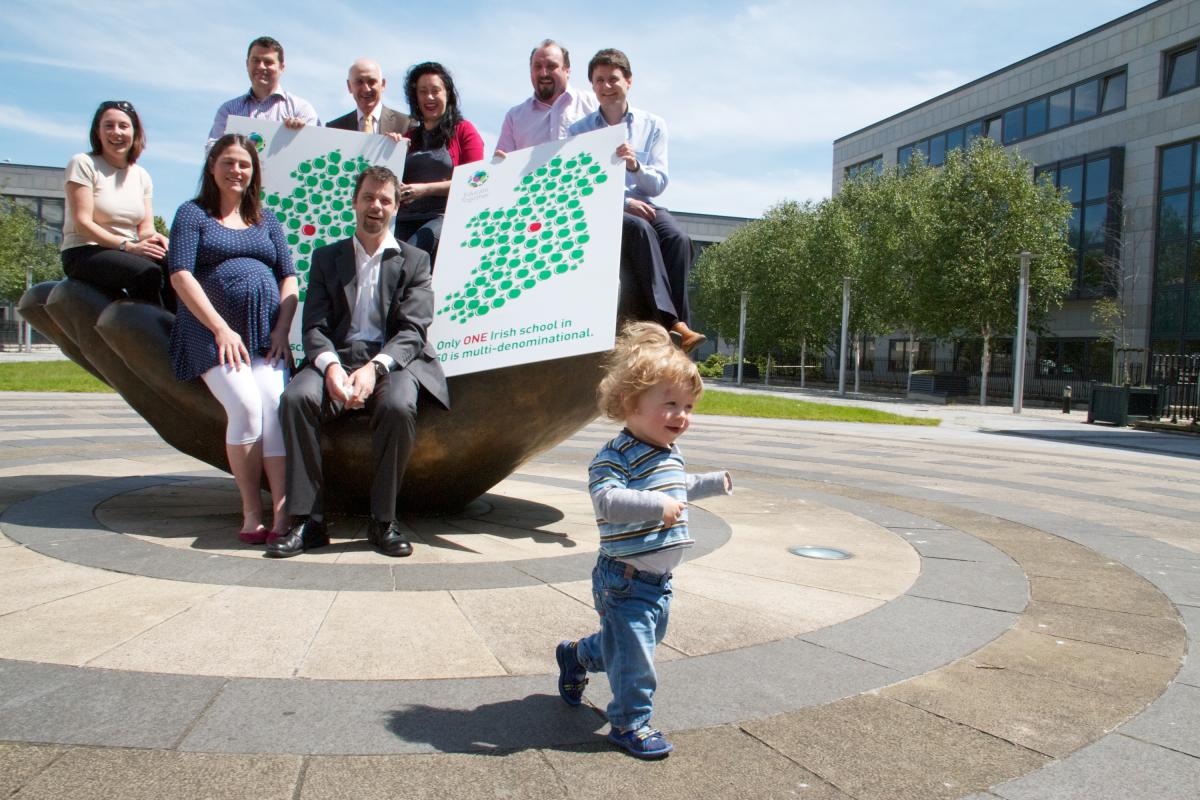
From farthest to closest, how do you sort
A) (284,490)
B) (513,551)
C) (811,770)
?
(513,551), (284,490), (811,770)

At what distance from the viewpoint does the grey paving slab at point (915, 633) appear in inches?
147

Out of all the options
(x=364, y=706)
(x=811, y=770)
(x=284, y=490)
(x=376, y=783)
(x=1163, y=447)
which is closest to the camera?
(x=376, y=783)

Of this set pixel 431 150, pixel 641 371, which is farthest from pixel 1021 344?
pixel 641 371

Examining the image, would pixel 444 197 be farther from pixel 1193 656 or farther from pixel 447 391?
pixel 1193 656

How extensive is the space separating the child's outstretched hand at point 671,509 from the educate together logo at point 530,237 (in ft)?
9.01

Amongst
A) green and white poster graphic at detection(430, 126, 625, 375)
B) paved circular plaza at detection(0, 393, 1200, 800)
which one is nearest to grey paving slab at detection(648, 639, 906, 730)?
paved circular plaza at detection(0, 393, 1200, 800)

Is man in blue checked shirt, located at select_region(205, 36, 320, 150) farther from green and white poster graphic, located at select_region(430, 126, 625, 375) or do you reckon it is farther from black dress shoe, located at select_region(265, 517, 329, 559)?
black dress shoe, located at select_region(265, 517, 329, 559)

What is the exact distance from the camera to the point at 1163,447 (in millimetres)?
18547

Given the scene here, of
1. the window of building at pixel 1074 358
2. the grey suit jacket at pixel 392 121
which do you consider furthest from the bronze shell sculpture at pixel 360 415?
the window of building at pixel 1074 358

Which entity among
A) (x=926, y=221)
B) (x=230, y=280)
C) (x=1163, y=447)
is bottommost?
(x=1163, y=447)

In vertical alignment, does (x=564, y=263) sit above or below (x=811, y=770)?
above

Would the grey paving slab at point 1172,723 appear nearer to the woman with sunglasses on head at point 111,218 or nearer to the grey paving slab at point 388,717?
the grey paving slab at point 388,717

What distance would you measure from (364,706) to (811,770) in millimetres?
1462

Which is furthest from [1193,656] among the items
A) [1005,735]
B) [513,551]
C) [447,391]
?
[447,391]
